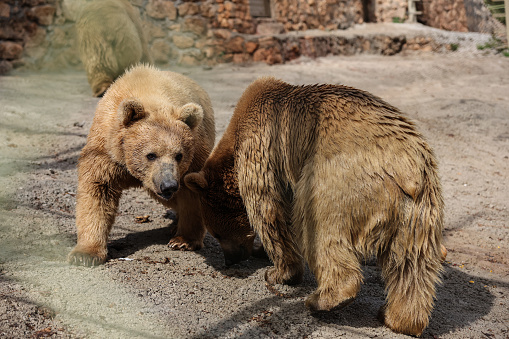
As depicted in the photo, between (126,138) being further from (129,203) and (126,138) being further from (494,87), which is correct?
(494,87)

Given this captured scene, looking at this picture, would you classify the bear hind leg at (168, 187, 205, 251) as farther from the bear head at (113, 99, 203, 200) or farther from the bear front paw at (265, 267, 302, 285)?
the bear front paw at (265, 267, 302, 285)

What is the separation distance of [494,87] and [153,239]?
8.11m

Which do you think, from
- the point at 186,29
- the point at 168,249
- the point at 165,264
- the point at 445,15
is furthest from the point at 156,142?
the point at 445,15

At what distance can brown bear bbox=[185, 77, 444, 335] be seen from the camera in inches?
116

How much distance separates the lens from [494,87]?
32.5 feet

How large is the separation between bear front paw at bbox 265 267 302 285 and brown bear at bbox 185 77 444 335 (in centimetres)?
24

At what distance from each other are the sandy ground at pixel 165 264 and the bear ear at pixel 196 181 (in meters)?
0.63

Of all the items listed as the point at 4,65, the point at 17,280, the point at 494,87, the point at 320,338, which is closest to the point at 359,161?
the point at 320,338

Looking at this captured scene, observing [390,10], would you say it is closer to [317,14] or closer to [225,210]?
[317,14]

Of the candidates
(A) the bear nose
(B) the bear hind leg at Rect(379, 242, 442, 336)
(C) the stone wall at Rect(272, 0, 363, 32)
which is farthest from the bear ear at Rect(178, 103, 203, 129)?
(C) the stone wall at Rect(272, 0, 363, 32)

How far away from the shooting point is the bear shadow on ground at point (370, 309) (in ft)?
10.0

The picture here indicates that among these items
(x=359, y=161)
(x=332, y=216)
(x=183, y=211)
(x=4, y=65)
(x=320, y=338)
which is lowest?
(x=320, y=338)

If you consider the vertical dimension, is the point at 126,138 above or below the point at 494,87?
above

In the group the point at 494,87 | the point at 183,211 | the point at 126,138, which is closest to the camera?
the point at 126,138
